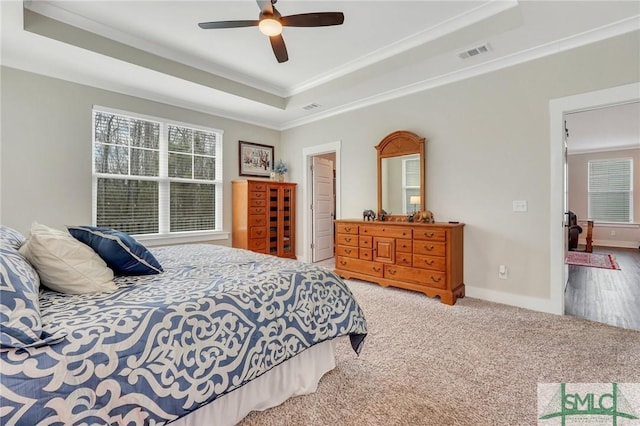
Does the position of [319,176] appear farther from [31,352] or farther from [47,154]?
[31,352]

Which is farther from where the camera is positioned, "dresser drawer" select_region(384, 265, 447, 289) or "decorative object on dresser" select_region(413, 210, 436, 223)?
"decorative object on dresser" select_region(413, 210, 436, 223)

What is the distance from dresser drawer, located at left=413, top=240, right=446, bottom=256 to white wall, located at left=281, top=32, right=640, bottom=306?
1.62ft

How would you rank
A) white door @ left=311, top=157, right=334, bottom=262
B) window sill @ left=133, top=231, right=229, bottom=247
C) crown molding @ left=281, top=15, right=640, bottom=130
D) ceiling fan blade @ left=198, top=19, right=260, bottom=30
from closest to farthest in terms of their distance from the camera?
ceiling fan blade @ left=198, top=19, right=260, bottom=30
crown molding @ left=281, top=15, right=640, bottom=130
window sill @ left=133, top=231, right=229, bottom=247
white door @ left=311, top=157, right=334, bottom=262

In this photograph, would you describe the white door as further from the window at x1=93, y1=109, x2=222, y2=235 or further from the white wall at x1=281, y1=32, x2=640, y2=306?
the white wall at x1=281, y1=32, x2=640, y2=306

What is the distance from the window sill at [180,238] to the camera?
13.7 feet

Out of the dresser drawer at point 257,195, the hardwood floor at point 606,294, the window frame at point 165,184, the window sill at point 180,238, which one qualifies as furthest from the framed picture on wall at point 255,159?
the hardwood floor at point 606,294

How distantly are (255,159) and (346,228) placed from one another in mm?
2305

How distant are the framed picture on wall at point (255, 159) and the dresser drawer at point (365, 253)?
2.53 m

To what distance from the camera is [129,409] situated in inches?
41.4

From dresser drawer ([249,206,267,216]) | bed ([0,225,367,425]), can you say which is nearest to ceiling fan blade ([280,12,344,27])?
bed ([0,225,367,425])

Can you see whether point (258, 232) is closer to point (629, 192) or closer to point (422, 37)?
point (422, 37)

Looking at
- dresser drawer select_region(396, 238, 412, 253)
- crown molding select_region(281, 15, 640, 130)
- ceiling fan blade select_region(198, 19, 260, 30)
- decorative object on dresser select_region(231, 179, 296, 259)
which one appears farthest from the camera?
decorative object on dresser select_region(231, 179, 296, 259)

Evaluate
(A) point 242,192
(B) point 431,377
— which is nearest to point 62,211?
(A) point 242,192

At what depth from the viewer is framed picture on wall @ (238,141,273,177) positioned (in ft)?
17.4
